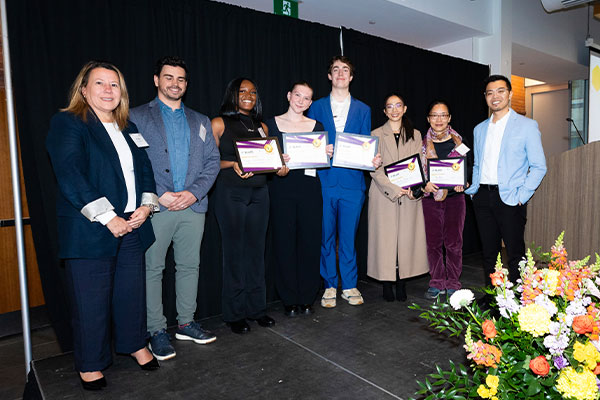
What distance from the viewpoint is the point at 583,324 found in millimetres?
804

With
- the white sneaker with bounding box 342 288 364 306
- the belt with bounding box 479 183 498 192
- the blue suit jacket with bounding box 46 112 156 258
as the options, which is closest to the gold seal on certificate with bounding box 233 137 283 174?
the blue suit jacket with bounding box 46 112 156 258

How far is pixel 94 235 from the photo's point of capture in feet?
6.63

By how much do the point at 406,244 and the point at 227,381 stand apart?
1.82 m

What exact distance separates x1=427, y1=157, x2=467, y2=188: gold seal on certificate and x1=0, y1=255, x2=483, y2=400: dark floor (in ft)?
3.53

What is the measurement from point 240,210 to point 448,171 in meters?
1.71

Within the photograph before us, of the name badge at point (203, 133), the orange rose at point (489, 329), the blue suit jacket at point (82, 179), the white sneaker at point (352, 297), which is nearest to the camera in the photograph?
the orange rose at point (489, 329)

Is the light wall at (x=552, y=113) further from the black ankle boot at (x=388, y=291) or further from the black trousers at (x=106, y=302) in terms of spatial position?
the black trousers at (x=106, y=302)

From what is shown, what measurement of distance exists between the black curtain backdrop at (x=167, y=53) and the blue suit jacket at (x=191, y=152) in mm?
448

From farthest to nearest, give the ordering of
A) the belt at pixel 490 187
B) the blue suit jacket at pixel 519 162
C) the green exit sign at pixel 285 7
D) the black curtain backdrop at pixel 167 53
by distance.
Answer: the green exit sign at pixel 285 7
the belt at pixel 490 187
the blue suit jacket at pixel 519 162
the black curtain backdrop at pixel 167 53

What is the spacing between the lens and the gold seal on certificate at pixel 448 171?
128 inches

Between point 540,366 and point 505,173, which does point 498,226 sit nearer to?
point 505,173

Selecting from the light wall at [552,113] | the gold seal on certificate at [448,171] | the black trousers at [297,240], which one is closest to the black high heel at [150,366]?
Result: the black trousers at [297,240]

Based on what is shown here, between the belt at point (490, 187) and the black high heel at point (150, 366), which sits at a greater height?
the belt at point (490, 187)

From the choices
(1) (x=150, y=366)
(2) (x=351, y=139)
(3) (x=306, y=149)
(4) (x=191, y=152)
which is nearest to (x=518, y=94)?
(2) (x=351, y=139)
